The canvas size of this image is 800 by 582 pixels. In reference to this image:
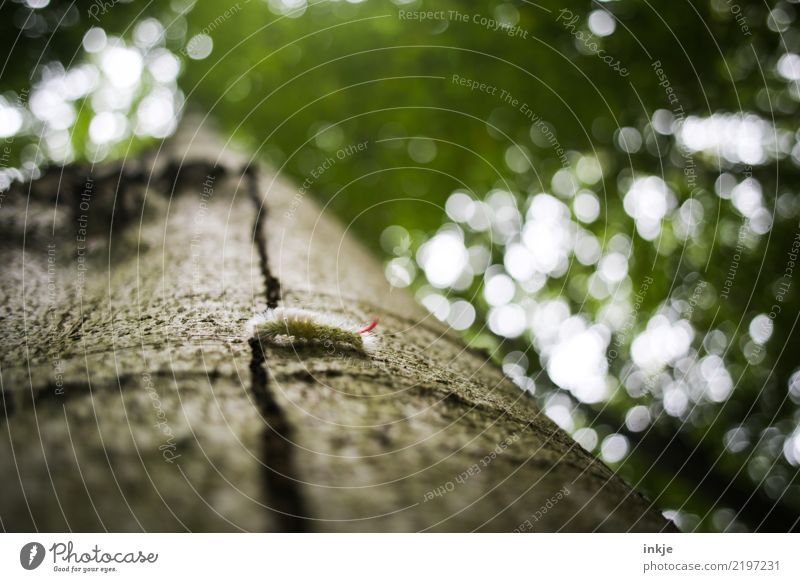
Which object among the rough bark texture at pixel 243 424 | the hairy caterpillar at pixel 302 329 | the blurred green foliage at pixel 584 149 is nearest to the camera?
the rough bark texture at pixel 243 424

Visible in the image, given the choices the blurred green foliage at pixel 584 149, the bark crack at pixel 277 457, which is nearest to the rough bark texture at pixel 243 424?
the bark crack at pixel 277 457

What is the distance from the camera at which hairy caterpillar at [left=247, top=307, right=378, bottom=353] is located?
0.78m

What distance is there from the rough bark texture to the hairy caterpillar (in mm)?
20

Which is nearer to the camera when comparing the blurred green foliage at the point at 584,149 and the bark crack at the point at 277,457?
the bark crack at the point at 277,457

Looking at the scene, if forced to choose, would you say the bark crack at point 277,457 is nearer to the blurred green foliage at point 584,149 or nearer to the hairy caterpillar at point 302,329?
the hairy caterpillar at point 302,329

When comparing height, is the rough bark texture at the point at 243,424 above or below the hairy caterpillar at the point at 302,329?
below

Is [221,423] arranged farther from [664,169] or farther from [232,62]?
[664,169]

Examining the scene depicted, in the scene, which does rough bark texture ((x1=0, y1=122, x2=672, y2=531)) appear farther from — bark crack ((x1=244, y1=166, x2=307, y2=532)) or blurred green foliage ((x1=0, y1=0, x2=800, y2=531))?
blurred green foliage ((x1=0, y1=0, x2=800, y2=531))

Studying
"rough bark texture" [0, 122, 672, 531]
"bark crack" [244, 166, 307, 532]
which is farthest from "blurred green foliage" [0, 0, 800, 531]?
"bark crack" [244, 166, 307, 532]

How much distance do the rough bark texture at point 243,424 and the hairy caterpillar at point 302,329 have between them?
20 mm

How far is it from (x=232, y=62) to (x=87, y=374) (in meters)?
2.33

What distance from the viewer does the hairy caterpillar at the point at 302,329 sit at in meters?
0.78

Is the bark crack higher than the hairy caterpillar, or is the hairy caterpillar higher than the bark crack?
the hairy caterpillar

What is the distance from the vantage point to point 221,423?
2.03ft
